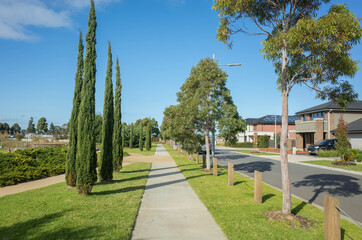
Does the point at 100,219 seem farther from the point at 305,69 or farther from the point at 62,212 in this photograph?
the point at 305,69

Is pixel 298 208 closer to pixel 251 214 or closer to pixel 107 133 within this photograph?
pixel 251 214

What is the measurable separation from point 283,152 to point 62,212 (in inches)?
236

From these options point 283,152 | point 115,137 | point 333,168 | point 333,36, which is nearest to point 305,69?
point 333,36

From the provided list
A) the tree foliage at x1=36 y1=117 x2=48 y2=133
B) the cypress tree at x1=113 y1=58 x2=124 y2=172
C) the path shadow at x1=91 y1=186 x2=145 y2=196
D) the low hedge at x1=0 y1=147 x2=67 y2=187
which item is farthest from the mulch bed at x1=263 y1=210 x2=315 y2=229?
the tree foliage at x1=36 y1=117 x2=48 y2=133

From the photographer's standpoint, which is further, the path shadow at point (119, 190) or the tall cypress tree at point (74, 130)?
the tall cypress tree at point (74, 130)

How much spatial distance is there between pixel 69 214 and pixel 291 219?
5547 millimetres

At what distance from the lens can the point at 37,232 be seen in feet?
17.1

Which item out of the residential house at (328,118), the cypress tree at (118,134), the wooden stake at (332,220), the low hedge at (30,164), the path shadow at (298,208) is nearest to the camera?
the wooden stake at (332,220)

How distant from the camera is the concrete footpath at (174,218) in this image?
5.18m

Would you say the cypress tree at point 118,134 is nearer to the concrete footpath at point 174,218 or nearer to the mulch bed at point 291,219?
the concrete footpath at point 174,218

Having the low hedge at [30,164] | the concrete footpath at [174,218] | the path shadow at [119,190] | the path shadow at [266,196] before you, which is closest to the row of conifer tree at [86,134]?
the path shadow at [119,190]

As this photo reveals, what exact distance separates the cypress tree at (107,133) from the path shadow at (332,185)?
8302 millimetres

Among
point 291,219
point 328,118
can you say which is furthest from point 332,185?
point 328,118

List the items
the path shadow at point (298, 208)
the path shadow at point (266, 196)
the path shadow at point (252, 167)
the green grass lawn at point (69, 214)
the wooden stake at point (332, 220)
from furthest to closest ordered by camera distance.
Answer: the path shadow at point (252, 167), the path shadow at point (266, 196), the path shadow at point (298, 208), the green grass lawn at point (69, 214), the wooden stake at point (332, 220)
